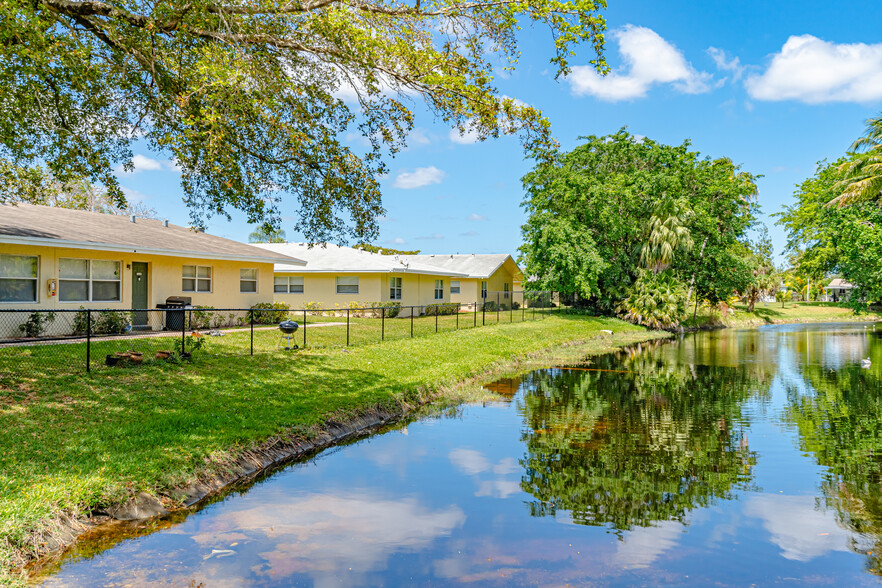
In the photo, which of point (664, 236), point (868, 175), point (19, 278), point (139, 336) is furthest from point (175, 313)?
point (868, 175)

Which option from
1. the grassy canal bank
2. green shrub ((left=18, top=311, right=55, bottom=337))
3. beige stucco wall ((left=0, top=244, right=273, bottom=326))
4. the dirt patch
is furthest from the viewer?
beige stucco wall ((left=0, top=244, right=273, bottom=326))

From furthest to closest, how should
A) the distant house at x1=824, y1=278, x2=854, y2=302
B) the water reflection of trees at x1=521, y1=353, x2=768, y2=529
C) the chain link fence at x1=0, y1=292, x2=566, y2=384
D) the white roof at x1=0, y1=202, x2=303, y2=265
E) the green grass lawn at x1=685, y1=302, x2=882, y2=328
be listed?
the distant house at x1=824, y1=278, x2=854, y2=302, the green grass lawn at x1=685, y1=302, x2=882, y2=328, the white roof at x1=0, y1=202, x2=303, y2=265, the chain link fence at x1=0, y1=292, x2=566, y2=384, the water reflection of trees at x1=521, y1=353, x2=768, y2=529

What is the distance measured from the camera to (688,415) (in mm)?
12070

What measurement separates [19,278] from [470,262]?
34.3 m

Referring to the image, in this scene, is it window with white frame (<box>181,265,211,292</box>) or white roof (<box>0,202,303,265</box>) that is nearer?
white roof (<box>0,202,303,265</box>)

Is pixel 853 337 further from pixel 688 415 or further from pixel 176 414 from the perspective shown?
pixel 176 414

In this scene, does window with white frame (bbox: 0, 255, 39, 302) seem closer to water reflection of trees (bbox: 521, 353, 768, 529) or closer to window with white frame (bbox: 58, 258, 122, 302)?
window with white frame (bbox: 58, 258, 122, 302)

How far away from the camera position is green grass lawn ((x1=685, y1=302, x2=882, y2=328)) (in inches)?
1652

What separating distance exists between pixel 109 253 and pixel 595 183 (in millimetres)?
27399

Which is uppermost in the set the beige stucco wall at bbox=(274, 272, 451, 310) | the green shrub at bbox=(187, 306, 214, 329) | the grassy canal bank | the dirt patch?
the beige stucco wall at bbox=(274, 272, 451, 310)

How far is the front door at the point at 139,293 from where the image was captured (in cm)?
2002

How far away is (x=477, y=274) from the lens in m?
44.3

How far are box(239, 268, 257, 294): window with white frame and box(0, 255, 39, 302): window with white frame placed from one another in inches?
317

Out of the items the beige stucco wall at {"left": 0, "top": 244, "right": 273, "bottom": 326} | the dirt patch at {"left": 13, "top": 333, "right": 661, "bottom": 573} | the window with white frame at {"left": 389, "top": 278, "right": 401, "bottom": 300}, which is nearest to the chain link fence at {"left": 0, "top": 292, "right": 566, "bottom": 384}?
the beige stucco wall at {"left": 0, "top": 244, "right": 273, "bottom": 326}
